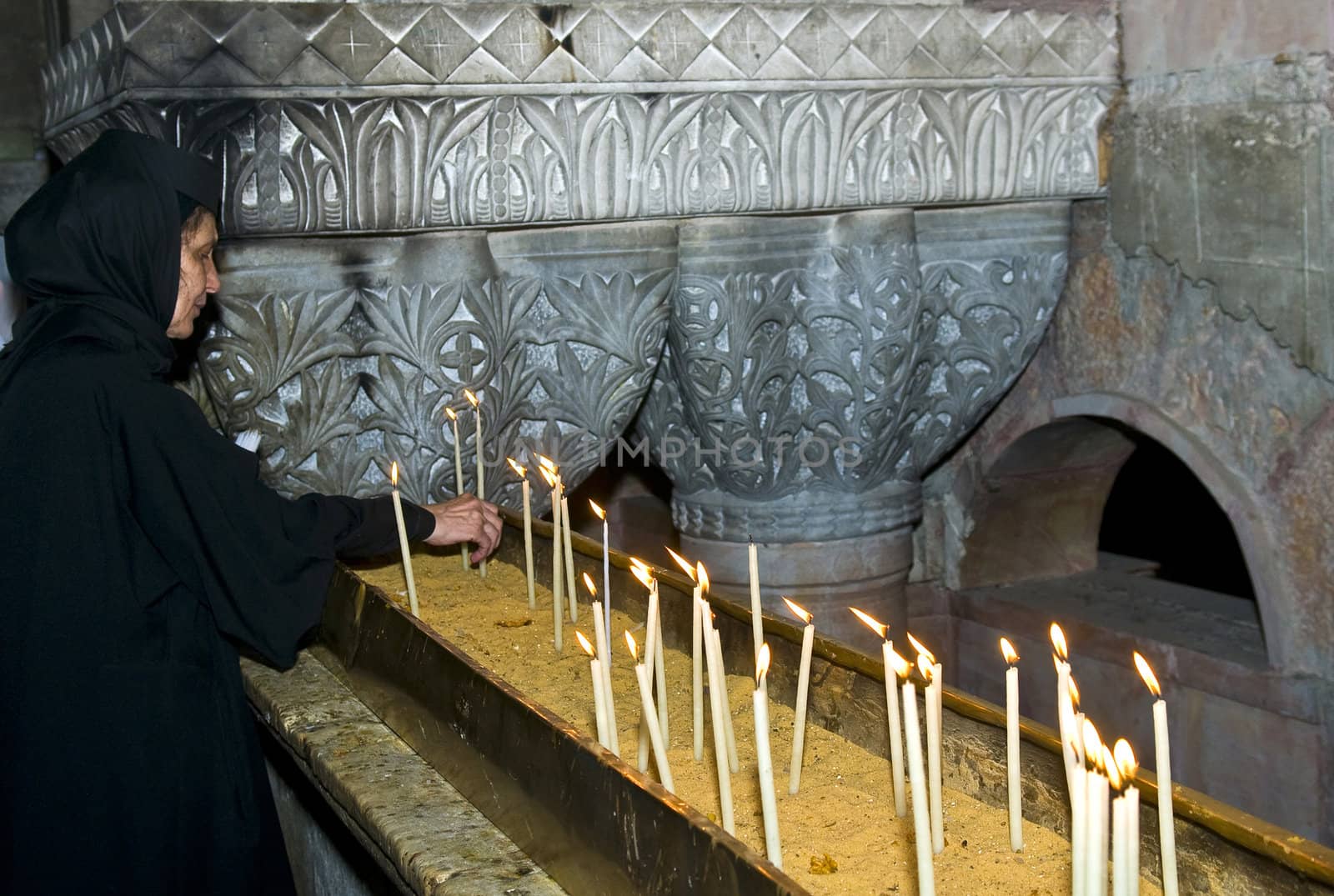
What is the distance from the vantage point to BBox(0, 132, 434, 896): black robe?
6.82 feet

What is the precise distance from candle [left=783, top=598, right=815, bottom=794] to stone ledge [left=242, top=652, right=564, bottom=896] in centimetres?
36

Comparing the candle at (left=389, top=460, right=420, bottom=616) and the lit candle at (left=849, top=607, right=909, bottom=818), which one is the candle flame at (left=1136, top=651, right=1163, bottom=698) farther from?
the candle at (left=389, top=460, right=420, bottom=616)

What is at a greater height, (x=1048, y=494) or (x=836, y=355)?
(x=836, y=355)

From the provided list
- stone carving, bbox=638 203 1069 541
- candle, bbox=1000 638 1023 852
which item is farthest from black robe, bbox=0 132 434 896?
stone carving, bbox=638 203 1069 541

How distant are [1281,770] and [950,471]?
1.49 m

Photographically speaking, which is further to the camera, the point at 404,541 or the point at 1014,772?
the point at 404,541

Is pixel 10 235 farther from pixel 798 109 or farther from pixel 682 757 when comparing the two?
pixel 798 109

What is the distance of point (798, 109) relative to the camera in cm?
358

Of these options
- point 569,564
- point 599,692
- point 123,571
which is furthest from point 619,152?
point 599,692

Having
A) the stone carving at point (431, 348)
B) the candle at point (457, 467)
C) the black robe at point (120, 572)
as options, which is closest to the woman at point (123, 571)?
the black robe at point (120, 572)

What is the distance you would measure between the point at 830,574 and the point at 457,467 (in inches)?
49.8

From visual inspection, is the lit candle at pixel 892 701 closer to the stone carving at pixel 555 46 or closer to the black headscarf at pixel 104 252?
the black headscarf at pixel 104 252

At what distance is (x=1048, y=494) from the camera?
4848 mm

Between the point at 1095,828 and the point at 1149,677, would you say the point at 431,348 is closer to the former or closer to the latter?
the point at 1149,677
